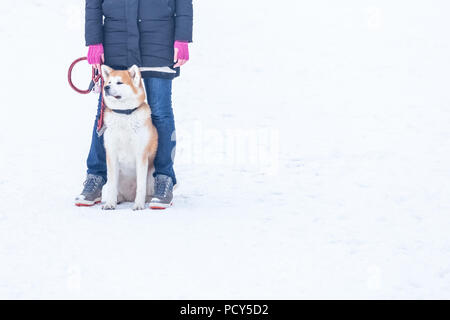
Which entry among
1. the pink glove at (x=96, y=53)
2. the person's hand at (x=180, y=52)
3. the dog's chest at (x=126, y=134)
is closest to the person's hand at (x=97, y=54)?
the pink glove at (x=96, y=53)

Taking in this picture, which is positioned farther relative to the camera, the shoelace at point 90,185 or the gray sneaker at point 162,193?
the shoelace at point 90,185

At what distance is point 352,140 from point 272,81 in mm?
3044

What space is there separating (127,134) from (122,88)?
1.00 ft

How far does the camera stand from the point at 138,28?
432 centimetres

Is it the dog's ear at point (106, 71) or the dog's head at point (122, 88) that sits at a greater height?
the dog's ear at point (106, 71)

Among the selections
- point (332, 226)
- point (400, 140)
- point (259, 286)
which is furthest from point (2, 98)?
point (259, 286)

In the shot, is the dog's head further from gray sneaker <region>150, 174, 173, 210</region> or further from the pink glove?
gray sneaker <region>150, 174, 173, 210</region>

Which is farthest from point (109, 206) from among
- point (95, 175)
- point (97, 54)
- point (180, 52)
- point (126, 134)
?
point (180, 52)

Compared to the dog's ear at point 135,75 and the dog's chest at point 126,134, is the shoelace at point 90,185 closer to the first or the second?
the dog's chest at point 126,134

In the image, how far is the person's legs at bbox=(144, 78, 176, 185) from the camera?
14.5 feet

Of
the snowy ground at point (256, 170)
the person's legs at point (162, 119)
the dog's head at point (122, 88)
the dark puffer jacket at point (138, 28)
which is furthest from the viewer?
the person's legs at point (162, 119)

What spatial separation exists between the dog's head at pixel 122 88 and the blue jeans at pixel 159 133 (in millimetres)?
187

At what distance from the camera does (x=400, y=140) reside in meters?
6.68

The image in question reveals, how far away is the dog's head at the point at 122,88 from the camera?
4.13 metres
